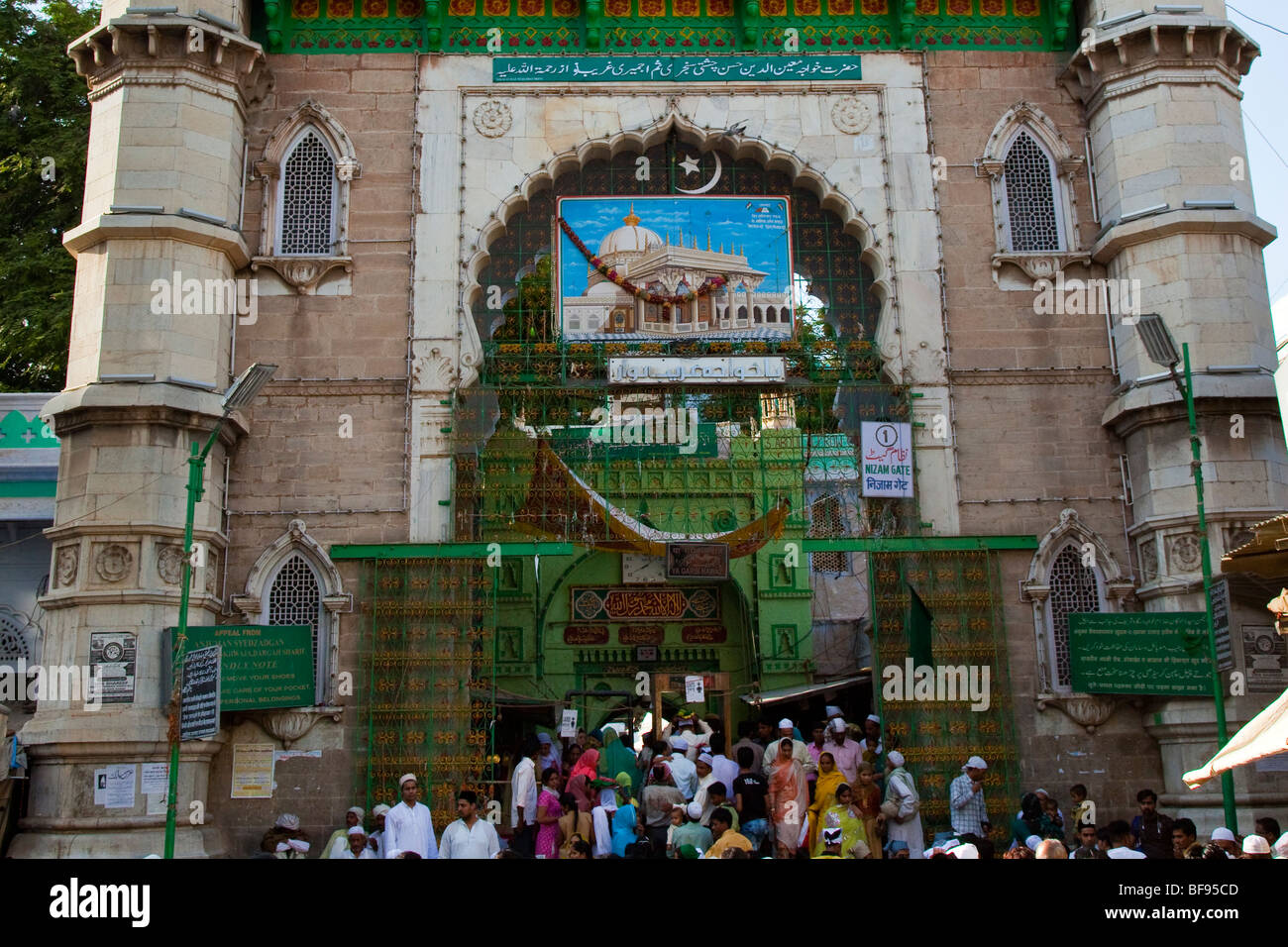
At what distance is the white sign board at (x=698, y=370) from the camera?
15.9 metres

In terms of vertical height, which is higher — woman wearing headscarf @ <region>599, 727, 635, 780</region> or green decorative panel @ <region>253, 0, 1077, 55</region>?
green decorative panel @ <region>253, 0, 1077, 55</region>

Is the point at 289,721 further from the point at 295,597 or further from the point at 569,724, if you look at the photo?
the point at 569,724

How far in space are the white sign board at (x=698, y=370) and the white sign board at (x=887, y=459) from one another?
1388mm

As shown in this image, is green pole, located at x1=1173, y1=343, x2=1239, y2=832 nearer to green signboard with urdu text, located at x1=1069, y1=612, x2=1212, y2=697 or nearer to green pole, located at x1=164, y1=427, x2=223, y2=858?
green signboard with urdu text, located at x1=1069, y1=612, x2=1212, y2=697

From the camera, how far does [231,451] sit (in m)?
15.5

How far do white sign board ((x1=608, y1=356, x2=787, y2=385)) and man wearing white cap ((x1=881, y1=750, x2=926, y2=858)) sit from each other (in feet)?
18.5

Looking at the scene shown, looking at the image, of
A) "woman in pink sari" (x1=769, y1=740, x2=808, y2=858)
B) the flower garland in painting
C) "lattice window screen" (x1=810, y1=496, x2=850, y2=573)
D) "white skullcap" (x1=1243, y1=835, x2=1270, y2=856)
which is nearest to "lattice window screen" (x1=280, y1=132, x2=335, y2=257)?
the flower garland in painting

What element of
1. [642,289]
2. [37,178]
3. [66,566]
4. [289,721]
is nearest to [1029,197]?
[642,289]

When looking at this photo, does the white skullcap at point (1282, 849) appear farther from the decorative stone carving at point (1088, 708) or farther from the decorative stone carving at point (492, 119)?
the decorative stone carving at point (492, 119)

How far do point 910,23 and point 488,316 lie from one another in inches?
283

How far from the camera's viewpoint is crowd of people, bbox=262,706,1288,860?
10398mm

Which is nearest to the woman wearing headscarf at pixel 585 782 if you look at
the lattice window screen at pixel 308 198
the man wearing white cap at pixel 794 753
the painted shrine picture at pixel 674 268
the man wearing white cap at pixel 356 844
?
the man wearing white cap at pixel 794 753
